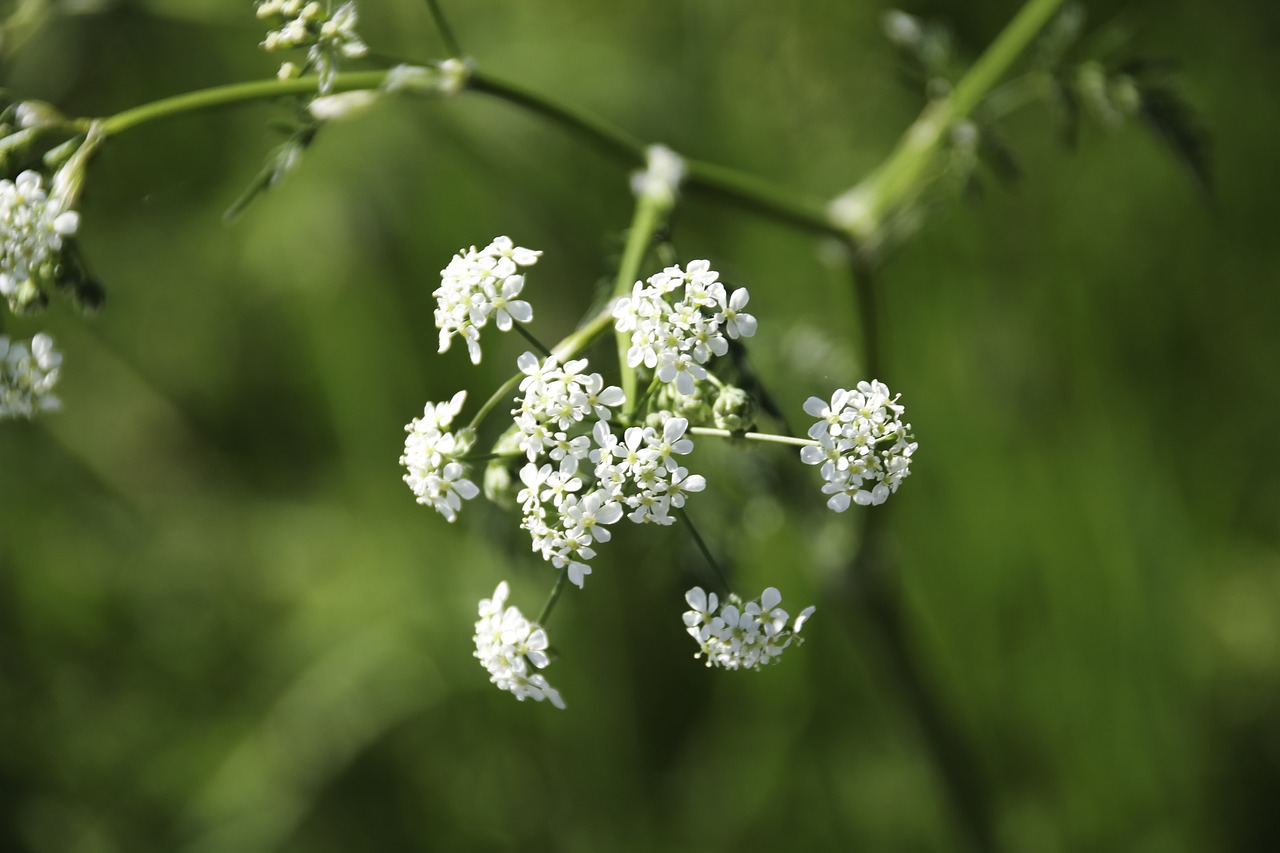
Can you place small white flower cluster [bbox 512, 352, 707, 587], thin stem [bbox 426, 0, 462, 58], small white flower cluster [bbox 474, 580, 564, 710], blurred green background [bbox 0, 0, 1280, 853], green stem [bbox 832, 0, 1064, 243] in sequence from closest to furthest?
small white flower cluster [bbox 512, 352, 707, 587]
small white flower cluster [bbox 474, 580, 564, 710]
thin stem [bbox 426, 0, 462, 58]
green stem [bbox 832, 0, 1064, 243]
blurred green background [bbox 0, 0, 1280, 853]

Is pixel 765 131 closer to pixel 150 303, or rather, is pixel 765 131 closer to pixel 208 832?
pixel 150 303

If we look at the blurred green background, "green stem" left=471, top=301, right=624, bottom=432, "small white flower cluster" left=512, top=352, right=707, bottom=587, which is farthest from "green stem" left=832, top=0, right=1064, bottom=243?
"small white flower cluster" left=512, top=352, right=707, bottom=587

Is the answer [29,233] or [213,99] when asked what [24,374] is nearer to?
[29,233]

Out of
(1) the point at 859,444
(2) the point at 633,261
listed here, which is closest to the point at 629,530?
(2) the point at 633,261

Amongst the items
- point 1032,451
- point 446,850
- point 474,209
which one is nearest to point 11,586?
point 446,850

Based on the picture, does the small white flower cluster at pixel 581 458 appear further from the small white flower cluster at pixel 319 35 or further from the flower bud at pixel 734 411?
the small white flower cluster at pixel 319 35

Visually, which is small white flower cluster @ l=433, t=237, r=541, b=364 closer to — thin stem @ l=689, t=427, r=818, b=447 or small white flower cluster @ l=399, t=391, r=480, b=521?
small white flower cluster @ l=399, t=391, r=480, b=521
